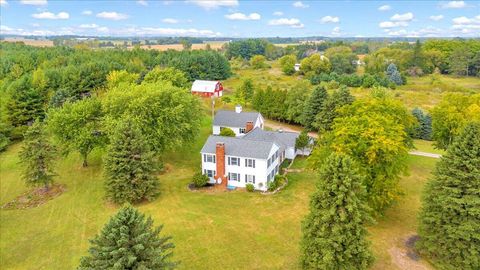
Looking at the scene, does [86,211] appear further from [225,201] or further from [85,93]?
[85,93]

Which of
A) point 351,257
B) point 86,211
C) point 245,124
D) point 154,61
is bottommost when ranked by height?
point 86,211

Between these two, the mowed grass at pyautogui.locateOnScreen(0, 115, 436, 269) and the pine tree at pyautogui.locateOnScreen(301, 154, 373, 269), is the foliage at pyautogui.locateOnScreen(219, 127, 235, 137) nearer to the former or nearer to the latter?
the mowed grass at pyautogui.locateOnScreen(0, 115, 436, 269)

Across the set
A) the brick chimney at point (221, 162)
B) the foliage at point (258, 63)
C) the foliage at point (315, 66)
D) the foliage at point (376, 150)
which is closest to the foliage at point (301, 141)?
the brick chimney at point (221, 162)

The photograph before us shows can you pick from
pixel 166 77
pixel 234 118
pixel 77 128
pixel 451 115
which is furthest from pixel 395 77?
pixel 77 128

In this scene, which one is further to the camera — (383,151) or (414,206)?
(414,206)

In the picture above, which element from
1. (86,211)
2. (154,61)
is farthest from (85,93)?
(86,211)

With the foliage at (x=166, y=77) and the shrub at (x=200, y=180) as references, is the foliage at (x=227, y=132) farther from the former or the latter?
the foliage at (x=166, y=77)
